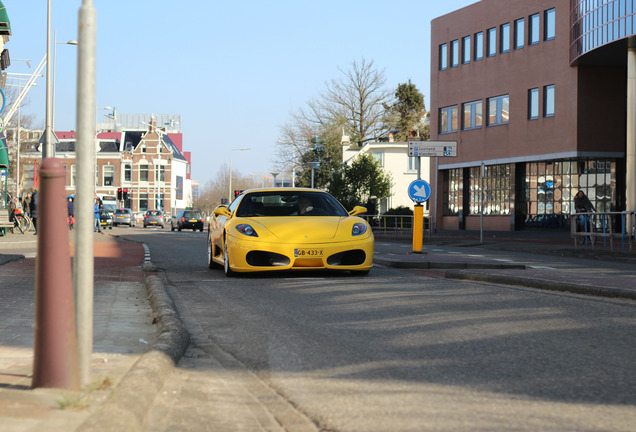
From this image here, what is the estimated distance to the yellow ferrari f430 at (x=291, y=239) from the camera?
11336mm

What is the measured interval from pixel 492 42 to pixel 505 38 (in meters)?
1.09

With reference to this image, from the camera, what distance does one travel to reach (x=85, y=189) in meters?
4.16

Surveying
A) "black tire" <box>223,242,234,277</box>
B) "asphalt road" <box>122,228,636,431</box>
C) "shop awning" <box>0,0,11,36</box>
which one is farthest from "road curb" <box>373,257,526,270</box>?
"shop awning" <box>0,0,11,36</box>

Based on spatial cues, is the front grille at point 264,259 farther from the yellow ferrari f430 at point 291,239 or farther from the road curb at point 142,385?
the road curb at point 142,385

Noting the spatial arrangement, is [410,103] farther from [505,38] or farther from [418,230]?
[418,230]

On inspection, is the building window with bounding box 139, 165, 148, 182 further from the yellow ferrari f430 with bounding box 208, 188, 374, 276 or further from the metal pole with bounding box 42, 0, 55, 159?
the yellow ferrari f430 with bounding box 208, 188, 374, 276

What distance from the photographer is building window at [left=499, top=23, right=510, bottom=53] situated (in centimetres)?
4106

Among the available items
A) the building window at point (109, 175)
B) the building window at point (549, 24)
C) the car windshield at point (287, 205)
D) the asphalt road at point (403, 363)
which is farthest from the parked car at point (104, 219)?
the building window at point (109, 175)

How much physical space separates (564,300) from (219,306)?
12.3 feet

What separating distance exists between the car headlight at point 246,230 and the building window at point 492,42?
32869mm

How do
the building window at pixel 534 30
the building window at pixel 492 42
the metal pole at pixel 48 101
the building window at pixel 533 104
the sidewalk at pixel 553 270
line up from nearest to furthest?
the sidewalk at pixel 553 270, the metal pole at pixel 48 101, the building window at pixel 533 104, the building window at pixel 534 30, the building window at pixel 492 42

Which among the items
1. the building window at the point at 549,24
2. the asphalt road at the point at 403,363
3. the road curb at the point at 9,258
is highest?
the building window at the point at 549,24

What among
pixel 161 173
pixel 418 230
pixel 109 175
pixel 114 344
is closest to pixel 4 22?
pixel 418 230

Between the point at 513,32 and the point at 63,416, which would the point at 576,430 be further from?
the point at 513,32
